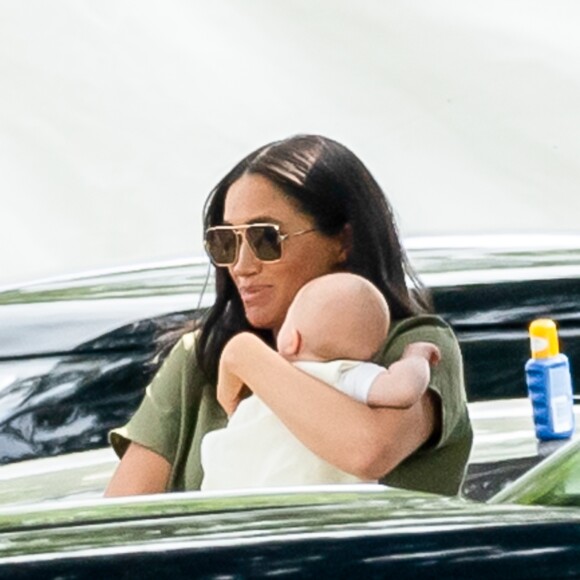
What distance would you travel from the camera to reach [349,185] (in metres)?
2.82

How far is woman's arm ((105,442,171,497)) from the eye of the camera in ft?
9.81

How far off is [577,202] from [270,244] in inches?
208

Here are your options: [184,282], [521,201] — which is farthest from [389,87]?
[184,282]

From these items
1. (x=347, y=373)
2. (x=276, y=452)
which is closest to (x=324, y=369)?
(x=347, y=373)

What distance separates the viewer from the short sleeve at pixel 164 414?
118 inches

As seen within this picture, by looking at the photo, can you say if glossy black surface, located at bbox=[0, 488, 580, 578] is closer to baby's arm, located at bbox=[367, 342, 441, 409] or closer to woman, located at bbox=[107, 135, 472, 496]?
baby's arm, located at bbox=[367, 342, 441, 409]

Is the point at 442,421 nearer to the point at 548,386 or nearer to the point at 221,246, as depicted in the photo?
the point at 221,246

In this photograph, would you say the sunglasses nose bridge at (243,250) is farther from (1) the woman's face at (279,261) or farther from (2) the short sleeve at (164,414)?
(2) the short sleeve at (164,414)

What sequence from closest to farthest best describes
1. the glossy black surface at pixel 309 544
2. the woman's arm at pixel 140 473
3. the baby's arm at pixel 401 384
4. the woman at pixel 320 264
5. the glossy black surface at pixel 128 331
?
the glossy black surface at pixel 309 544 → the baby's arm at pixel 401 384 → the woman at pixel 320 264 → the woman's arm at pixel 140 473 → the glossy black surface at pixel 128 331

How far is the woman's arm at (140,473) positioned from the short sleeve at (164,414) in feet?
0.04

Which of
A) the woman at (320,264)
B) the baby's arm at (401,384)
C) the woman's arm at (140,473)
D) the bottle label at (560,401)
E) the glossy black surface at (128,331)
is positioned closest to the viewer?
the baby's arm at (401,384)

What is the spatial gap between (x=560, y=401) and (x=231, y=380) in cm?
77

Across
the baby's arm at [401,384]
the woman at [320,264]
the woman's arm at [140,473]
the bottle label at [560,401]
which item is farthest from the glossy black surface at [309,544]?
the bottle label at [560,401]

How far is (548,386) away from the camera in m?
3.32
